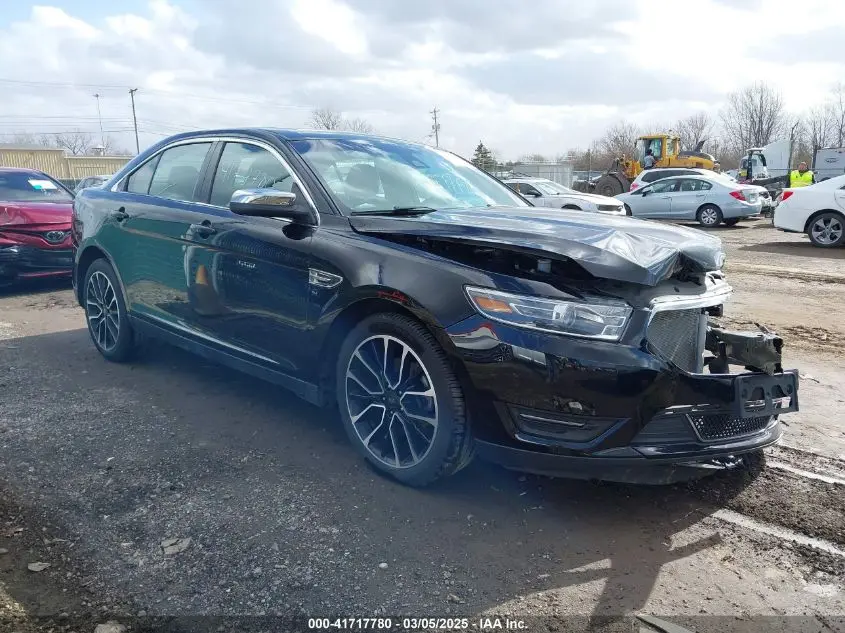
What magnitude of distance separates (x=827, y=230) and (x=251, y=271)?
12.4 metres

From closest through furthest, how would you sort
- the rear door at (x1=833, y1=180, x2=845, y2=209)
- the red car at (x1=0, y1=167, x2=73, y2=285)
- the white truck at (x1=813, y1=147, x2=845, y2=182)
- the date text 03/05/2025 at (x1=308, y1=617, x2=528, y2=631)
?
1. the date text 03/05/2025 at (x1=308, y1=617, x2=528, y2=631)
2. the red car at (x1=0, y1=167, x2=73, y2=285)
3. the rear door at (x1=833, y1=180, x2=845, y2=209)
4. the white truck at (x1=813, y1=147, x2=845, y2=182)

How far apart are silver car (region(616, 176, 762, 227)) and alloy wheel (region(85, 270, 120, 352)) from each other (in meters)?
16.4

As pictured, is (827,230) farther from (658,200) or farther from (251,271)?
(251,271)

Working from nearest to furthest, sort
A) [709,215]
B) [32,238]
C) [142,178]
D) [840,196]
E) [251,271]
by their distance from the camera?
1. [251,271]
2. [142,178]
3. [32,238]
4. [840,196]
5. [709,215]

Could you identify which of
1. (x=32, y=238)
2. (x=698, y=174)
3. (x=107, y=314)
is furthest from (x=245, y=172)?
(x=698, y=174)

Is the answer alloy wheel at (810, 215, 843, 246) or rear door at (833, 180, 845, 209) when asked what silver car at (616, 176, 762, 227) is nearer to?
alloy wheel at (810, 215, 843, 246)

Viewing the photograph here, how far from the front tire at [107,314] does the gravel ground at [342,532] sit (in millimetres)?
887

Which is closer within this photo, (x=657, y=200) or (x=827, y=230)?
(x=827, y=230)

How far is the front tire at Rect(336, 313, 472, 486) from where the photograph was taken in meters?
3.06

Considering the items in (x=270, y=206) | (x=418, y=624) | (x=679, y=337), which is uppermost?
(x=270, y=206)

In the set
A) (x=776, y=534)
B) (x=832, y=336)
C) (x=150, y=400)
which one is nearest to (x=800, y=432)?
(x=776, y=534)

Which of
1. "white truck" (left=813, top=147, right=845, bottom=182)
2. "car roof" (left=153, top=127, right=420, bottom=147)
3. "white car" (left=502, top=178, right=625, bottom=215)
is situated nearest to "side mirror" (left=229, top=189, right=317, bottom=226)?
"car roof" (left=153, top=127, right=420, bottom=147)

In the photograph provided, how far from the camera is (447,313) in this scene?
300 centimetres

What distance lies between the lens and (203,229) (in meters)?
4.22
